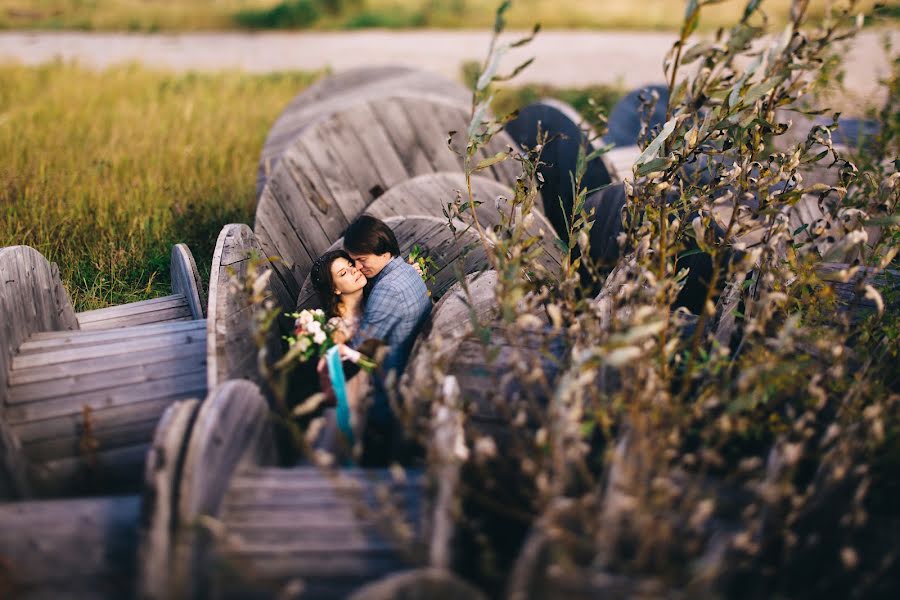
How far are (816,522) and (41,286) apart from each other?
3139 millimetres

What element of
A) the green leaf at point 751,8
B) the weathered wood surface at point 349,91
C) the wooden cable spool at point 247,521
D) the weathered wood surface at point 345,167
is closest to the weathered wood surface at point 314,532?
the wooden cable spool at point 247,521

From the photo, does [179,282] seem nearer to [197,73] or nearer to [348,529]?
[348,529]

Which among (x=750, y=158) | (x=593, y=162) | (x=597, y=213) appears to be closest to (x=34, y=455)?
(x=750, y=158)

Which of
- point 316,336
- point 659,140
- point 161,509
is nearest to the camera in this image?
point 161,509

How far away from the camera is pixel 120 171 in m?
5.32

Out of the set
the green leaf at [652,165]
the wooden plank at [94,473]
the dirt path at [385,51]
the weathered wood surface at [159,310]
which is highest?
the dirt path at [385,51]

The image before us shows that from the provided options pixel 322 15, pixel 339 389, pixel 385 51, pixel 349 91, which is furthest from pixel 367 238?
pixel 322 15

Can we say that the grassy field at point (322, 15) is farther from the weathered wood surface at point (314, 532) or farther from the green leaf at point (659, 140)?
the weathered wood surface at point (314, 532)

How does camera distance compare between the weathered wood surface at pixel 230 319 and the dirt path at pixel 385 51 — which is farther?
the dirt path at pixel 385 51

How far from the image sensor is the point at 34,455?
2.52 meters

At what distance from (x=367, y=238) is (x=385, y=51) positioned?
29.7 feet

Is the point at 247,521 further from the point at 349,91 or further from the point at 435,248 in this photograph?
the point at 349,91

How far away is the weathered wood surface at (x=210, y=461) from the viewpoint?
184 cm

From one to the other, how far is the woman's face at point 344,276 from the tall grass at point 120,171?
1354mm
